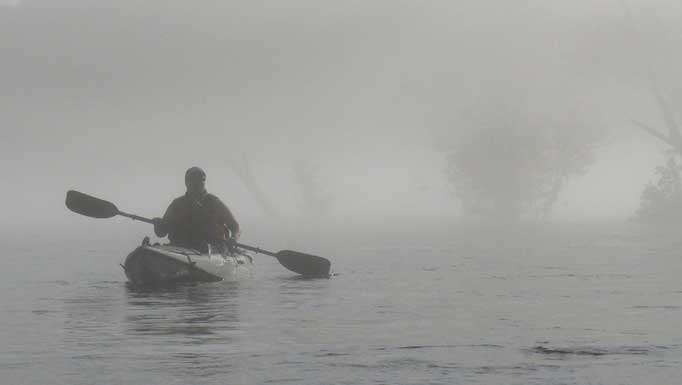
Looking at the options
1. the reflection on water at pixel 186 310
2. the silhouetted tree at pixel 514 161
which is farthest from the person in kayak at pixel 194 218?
the silhouetted tree at pixel 514 161

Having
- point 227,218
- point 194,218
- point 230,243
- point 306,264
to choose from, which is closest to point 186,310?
point 194,218

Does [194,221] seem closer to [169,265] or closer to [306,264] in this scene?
[169,265]

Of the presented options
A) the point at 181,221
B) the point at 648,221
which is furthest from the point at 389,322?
the point at 648,221

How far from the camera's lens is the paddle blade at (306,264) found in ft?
112

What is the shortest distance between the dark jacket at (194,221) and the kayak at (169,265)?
12.5 inches

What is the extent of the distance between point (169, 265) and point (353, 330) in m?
8.86

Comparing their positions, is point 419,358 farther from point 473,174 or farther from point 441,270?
point 473,174

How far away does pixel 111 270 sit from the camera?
137 ft

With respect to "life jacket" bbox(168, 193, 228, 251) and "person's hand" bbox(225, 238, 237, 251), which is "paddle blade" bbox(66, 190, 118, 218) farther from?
"person's hand" bbox(225, 238, 237, 251)

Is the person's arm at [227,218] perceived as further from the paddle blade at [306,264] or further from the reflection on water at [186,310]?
the paddle blade at [306,264]

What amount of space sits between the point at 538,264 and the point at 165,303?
20329 mm

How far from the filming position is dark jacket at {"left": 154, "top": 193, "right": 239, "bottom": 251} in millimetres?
28578

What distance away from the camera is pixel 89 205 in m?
→ 30.6

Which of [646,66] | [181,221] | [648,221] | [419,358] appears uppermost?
[646,66]
